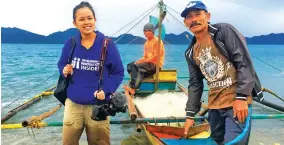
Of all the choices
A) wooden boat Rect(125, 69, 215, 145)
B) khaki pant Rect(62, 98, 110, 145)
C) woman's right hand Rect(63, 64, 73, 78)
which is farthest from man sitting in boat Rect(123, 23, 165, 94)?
woman's right hand Rect(63, 64, 73, 78)

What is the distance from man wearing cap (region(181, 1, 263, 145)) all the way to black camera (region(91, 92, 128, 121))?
3.17ft

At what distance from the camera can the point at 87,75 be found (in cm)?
356

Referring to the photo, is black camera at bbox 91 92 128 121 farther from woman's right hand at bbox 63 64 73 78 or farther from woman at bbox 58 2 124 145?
woman's right hand at bbox 63 64 73 78

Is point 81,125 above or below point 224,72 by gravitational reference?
below

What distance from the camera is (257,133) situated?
31.0ft

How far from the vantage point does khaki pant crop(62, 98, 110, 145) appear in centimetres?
362

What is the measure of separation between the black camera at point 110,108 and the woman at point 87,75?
78 mm

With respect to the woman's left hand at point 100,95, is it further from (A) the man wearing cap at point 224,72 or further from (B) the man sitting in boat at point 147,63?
(B) the man sitting in boat at point 147,63

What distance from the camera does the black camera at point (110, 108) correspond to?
3428 millimetres

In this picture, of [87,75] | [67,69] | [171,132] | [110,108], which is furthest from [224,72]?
[171,132]

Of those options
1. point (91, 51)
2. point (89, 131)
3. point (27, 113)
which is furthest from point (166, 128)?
point (27, 113)

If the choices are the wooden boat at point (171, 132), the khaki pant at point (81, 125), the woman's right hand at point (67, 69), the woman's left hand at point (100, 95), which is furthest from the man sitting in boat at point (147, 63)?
the woman's left hand at point (100, 95)

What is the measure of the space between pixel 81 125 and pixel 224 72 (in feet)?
5.76

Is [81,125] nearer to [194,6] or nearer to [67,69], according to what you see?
[67,69]
